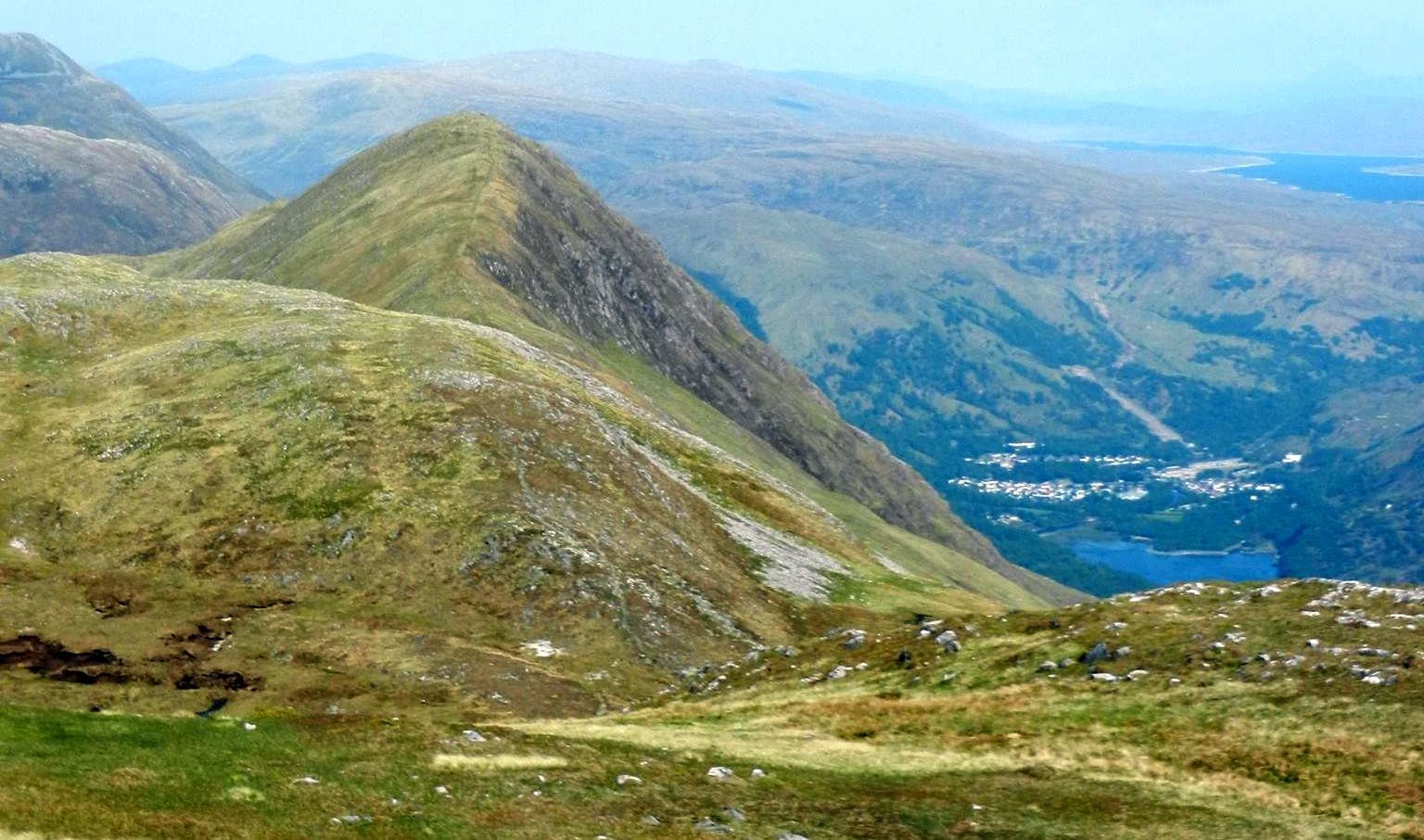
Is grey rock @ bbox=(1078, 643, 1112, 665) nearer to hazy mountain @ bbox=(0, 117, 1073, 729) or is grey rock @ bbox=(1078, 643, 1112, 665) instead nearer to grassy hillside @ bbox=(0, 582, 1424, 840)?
grassy hillside @ bbox=(0, 582, 1424, 840)

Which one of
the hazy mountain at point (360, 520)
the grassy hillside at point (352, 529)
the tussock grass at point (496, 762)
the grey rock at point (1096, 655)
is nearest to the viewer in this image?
the tussock grass at point (496, 762)

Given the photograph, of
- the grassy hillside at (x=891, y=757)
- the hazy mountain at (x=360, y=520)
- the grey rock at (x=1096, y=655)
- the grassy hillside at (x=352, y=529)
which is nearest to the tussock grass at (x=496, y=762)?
the grassy hillside at (x=891, y=757)

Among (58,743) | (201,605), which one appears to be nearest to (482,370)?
(201,605)

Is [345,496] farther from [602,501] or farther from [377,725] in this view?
[377,725]

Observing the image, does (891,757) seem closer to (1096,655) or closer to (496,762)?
(1096,655)

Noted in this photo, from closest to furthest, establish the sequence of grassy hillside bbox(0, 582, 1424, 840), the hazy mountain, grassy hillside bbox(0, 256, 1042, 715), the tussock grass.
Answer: grassy hillside bbox(0, 582, 1424, 840) < the tussock grass < grassy hillside bbox(0, 256, 1042, 715) < the hazy mountain

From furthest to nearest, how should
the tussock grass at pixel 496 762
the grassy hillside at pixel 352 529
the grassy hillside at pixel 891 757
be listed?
the grassy hillside at pixel 352 529 → the tussock grass at pixel 496 762 → the grassy hillside at pixel 891 757

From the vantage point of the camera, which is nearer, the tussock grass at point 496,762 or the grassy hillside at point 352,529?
the tussock grass at point 496,762

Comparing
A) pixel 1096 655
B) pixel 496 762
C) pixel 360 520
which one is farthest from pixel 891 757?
pixel 360 520

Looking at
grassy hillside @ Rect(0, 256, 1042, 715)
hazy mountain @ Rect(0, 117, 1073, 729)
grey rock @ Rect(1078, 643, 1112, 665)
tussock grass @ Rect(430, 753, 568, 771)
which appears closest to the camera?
tussock grass @ Rect(430, 753, 568, 771)

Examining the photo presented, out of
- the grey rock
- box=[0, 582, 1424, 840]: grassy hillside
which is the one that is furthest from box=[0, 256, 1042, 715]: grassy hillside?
the grey rock

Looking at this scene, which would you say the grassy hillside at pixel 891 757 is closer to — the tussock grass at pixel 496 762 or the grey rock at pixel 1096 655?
the tussock grass at pixel 496 762
